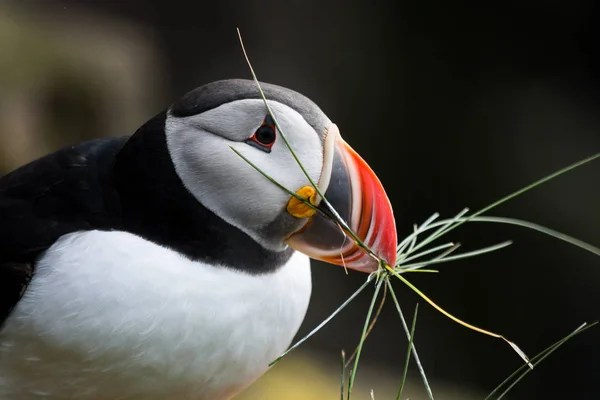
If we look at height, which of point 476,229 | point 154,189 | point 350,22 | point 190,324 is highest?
point 350,22

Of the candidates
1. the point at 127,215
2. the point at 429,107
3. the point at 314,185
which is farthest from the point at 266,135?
the point at 429,107

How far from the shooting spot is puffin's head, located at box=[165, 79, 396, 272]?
1289 mm

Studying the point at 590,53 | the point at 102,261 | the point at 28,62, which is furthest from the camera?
the point at 590,53

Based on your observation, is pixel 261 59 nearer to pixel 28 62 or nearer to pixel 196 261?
pixel 28 62

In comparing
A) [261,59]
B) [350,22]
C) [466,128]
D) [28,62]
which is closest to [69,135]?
[28,62]

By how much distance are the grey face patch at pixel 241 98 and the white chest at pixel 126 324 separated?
23 cm

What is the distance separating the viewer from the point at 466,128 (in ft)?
11.8

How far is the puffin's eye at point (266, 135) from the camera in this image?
1.29 meters

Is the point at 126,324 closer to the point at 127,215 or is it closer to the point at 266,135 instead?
the point at 127,215

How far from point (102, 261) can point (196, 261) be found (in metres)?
0.15

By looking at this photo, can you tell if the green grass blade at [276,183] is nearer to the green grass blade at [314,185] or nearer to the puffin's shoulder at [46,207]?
the green grass blade at [314,185]

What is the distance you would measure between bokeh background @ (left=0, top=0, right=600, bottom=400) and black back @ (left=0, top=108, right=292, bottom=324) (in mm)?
1872

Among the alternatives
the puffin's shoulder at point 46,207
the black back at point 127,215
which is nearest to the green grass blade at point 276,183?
the black back at point 127,215

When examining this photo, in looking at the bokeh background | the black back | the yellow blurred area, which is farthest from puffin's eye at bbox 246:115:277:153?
the bokeh background
